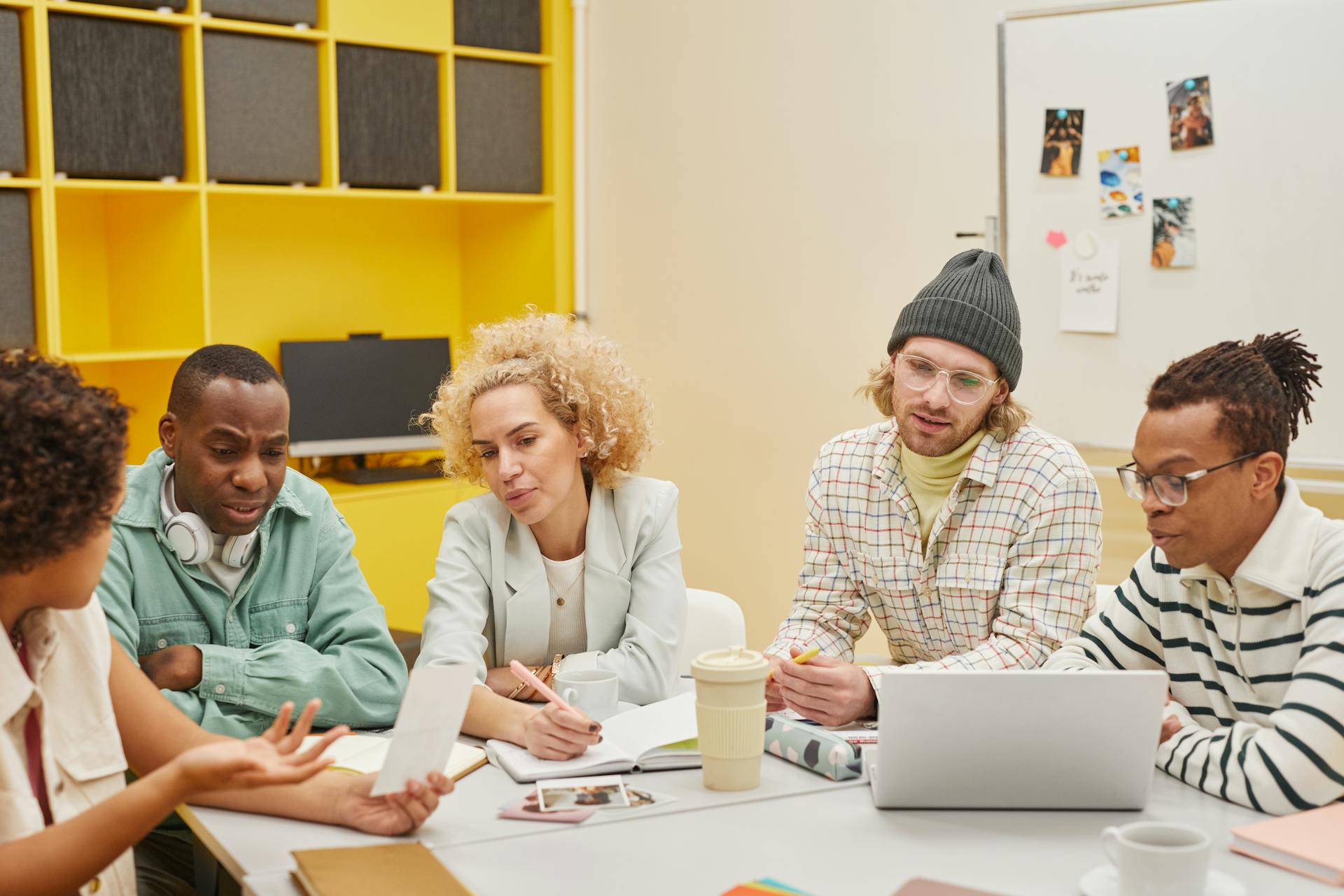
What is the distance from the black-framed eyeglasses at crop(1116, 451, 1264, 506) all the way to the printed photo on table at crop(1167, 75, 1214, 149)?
1.51m


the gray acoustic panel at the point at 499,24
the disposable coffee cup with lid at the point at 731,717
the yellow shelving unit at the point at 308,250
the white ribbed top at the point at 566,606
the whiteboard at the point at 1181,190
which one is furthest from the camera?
the gray acoustic panel at the point at 499,24

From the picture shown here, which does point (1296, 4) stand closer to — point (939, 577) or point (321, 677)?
point (939, 577)

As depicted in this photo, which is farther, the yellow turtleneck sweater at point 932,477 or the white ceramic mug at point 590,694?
the yellow turtleneck sweater at point 932,477

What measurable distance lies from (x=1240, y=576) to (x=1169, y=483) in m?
0.15

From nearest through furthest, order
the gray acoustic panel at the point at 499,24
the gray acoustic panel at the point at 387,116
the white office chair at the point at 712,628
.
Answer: the white office chair at the point at 712,628 < the gray acoustic panel at the point at 387,116 < the gray acoustic panel at the point at 499,24

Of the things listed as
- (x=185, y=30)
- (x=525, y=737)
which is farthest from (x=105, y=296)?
(x=525, y=737)

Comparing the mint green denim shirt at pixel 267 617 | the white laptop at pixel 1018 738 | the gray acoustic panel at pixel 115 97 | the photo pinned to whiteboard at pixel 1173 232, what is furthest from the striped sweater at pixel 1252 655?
the gray acoustic panel at pixel 115 97

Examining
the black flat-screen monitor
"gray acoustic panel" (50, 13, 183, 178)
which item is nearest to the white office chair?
the black flat-screen monitor

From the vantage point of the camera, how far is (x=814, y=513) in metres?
2.45

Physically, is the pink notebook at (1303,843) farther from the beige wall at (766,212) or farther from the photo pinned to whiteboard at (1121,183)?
the beige wall at (766,212)

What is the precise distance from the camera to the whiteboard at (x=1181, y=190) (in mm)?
2799

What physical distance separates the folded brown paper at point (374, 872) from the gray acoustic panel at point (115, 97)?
270 centimetres

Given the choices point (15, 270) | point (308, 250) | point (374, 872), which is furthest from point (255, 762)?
point (308, 250)

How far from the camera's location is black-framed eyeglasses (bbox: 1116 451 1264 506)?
1666mm
